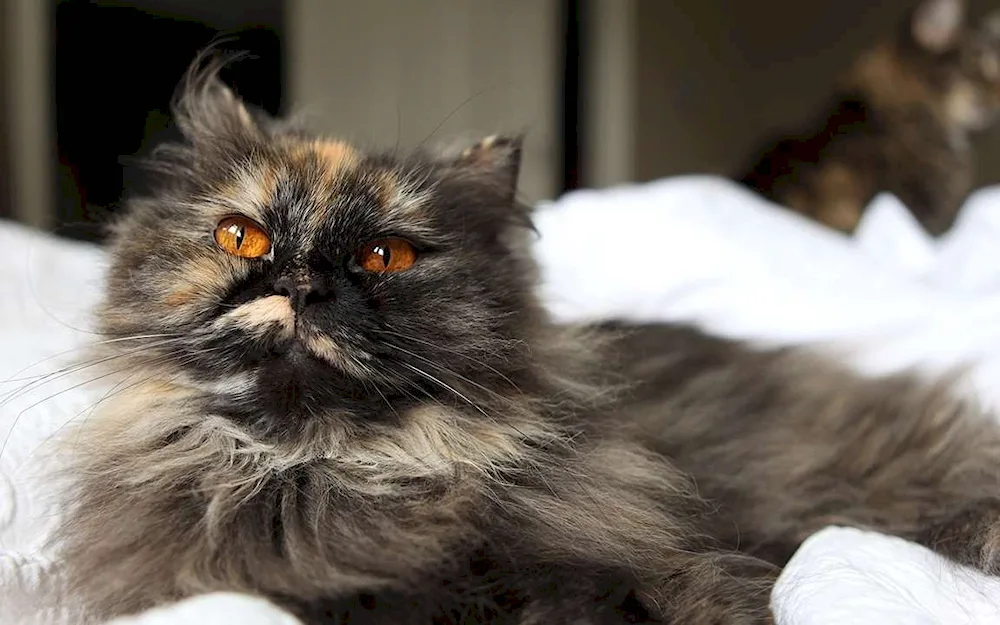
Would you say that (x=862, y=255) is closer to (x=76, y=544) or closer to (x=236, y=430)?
(x=236, y=430)

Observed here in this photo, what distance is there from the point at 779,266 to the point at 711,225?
0.18 m

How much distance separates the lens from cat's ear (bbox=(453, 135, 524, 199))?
1247 millimetres

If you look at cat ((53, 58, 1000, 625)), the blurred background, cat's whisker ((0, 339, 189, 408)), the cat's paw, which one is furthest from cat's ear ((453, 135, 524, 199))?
the blurred background

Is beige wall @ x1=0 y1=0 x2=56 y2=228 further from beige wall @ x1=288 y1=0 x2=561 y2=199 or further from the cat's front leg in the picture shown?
the cat's front leg

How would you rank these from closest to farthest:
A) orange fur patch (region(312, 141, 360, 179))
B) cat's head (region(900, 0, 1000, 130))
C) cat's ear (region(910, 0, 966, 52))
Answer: orange fur patch (region(312, 141, 360, 179)) → cat's ear (region(910, 0, 966, 52)) → cat's head (region(900, 0, 1000, 130))

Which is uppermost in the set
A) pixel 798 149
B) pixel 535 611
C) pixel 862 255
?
pixel 798 149

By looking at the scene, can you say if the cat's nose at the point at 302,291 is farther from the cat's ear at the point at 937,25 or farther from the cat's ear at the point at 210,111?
the cat's ear at the point at 937,25

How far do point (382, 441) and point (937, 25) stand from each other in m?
3.35

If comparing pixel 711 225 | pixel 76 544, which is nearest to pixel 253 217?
pixel 76 544

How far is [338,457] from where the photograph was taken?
96cm

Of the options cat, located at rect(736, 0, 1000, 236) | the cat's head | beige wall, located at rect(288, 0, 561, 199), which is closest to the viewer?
cat, located at rect(736, 0, 1000, 236)

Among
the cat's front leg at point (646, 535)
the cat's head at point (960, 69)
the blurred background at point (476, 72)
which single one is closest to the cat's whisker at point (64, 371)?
the cat's front leg at point (646, 535)

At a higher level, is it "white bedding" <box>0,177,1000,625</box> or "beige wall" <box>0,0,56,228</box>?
"beige wall" <box>0,0,56,228</box>

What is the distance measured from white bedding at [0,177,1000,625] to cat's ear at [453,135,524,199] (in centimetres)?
28
